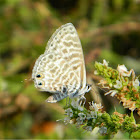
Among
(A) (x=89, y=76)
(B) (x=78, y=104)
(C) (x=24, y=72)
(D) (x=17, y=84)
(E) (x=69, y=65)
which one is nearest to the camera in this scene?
(B) (x=78, y=104)

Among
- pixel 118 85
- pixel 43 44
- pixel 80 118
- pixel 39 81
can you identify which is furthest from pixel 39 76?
pixel 43 44

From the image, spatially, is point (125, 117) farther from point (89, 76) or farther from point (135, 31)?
point (135, 31)

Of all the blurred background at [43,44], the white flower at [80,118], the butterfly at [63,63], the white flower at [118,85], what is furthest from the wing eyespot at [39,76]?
the blurred background at [43,44]

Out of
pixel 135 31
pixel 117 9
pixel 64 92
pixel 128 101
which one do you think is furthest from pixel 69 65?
pixel 117 9

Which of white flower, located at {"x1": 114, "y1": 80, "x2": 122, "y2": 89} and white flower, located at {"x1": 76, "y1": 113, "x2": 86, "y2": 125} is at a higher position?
white flower, located at {"x1": 114, "y1": 80, "x2": 122, "y2": 89}

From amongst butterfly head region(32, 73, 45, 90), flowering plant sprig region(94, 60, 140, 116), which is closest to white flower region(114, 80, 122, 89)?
flowering plant sprig region(94, 60, 140, 116)

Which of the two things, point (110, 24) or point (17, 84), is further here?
point (110, 24)

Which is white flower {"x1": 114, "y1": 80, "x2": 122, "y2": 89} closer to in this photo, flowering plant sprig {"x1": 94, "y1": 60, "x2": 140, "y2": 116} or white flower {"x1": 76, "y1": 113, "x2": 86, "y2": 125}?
flowering plant sprig {"x1": 94, "y1": 60, "x2": 140, "y2": 116}
